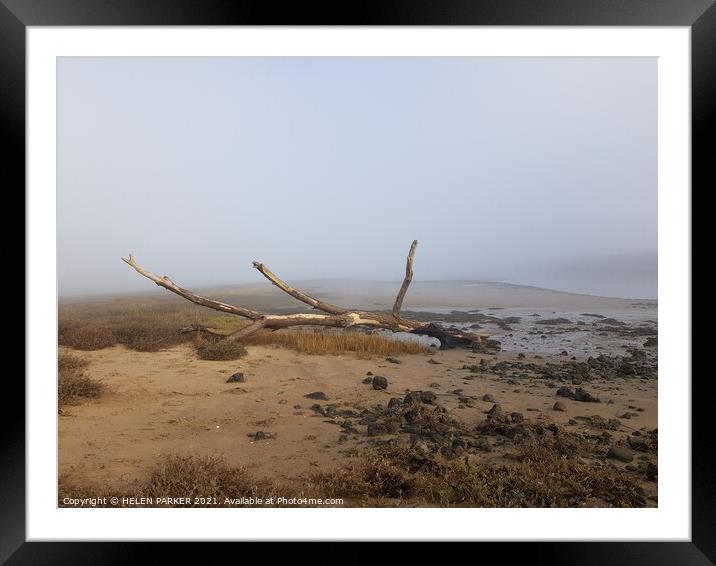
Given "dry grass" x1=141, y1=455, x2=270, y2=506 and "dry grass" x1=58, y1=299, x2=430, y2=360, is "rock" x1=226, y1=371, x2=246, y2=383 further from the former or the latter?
"dry grass" x1=141, y1=455, x2=270, y2=506

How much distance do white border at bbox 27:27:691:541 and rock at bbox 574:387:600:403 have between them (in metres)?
0.48

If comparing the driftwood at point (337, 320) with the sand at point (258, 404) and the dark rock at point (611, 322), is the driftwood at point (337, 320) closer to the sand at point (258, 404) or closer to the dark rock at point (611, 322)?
the sand at point (258, 404)

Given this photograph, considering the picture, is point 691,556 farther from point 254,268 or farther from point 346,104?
point 346,104

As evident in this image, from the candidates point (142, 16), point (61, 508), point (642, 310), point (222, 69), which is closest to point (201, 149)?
point (222, 69)

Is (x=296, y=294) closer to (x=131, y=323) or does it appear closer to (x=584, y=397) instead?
(x=131, y=323)

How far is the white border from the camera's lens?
2.82 metres

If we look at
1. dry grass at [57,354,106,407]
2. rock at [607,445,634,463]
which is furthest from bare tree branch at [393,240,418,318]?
dry grass at [57,354,106,407]

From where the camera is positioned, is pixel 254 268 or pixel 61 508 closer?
pixel 61 508

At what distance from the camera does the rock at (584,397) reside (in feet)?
10.6

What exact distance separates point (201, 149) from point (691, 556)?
17.1 ft

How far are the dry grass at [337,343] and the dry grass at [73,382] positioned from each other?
1.36m

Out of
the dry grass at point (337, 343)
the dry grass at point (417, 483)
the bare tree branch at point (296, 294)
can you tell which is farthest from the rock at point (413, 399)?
the bare tree branch at point (296, 294)

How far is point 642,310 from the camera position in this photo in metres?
3.28

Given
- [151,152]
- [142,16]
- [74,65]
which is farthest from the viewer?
[151,152]
